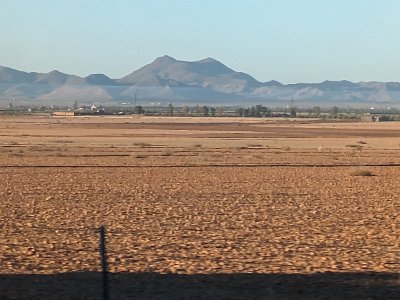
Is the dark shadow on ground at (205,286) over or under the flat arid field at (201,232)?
over

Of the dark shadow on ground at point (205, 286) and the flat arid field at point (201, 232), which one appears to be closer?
the dark shadow on ground at point (205, 286)

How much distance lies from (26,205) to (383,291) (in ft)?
49.6

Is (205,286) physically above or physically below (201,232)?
above

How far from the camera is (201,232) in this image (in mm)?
19844

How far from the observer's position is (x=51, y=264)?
15.0 metres

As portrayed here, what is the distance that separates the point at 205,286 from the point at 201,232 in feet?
22.7

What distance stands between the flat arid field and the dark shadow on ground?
2 centimetres

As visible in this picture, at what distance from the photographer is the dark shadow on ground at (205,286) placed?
40.1ft

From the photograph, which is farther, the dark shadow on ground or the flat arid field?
the flat arid field

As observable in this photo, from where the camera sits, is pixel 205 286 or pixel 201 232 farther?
pixel 201 232

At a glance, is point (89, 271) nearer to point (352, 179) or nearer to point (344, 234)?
point (344, 234)

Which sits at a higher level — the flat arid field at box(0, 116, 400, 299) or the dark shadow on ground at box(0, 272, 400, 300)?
the dark shadow on ground at box(0, 272, 400, 300)

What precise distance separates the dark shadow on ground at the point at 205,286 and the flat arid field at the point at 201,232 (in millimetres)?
15

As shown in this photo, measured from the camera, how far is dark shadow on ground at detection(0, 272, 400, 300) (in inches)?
482
